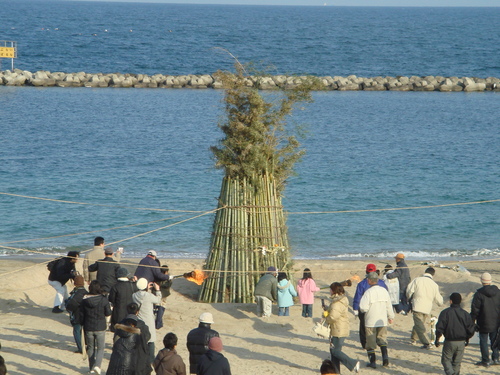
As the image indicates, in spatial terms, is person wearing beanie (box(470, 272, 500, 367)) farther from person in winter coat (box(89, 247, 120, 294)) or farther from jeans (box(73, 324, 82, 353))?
jeans (box(73, 324, 82, 353))

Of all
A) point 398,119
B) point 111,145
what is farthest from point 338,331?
point 398,119

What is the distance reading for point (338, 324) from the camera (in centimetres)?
947

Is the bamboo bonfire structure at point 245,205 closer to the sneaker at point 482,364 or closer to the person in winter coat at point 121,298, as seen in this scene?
the person in winter coat at point 121,298

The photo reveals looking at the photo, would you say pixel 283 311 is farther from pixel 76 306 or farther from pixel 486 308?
pixel 76 306

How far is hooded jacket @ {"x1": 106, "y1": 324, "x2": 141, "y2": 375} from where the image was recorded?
8008 mm

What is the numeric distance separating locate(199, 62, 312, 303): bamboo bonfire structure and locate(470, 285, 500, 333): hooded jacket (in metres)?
4.21

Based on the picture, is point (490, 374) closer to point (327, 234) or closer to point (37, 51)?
point (327, 234)

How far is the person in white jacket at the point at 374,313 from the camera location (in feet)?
32.4

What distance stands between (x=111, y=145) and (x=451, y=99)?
2704cm

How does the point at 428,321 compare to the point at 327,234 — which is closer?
the point at 428,321

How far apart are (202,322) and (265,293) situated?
380cm

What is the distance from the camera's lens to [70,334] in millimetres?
11328

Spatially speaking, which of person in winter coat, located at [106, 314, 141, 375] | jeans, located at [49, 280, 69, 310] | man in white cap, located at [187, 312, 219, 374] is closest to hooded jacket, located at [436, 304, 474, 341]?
man in white cap, located at [187, 312, 219, 374]

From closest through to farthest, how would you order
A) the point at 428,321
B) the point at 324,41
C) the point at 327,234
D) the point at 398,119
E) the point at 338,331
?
the point at 338,331 < the point at 428,321 < the point at 327,234 < the point at 398,119 < the point at 324,41
